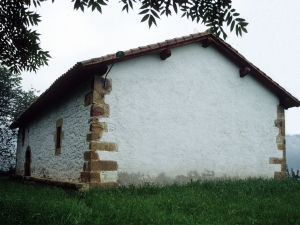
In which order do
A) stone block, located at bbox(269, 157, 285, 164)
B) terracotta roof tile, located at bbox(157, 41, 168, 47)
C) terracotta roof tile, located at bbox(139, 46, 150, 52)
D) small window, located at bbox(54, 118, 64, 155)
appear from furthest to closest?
stone block, located at bbox(269, 157, 285, 164) < small window, located at bbox(54, 118, 64, 155) < terracotta roof tile, located at bbox(157, 41, 168, 47) < terracotta roof tile, located at bbox(139, 46, 150, 52)

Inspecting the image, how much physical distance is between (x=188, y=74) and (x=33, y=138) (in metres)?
7.78

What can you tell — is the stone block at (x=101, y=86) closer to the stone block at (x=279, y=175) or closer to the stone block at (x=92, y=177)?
the stone block at (x=92, y=177)

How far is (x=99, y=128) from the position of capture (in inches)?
298

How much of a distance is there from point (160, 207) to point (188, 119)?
383cm

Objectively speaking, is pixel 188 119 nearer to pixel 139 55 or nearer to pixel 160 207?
pixel 139 55

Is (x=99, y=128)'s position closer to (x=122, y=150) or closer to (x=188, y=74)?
(x=122, y=150)

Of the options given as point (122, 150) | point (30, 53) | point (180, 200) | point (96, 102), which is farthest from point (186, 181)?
point (30, 53)

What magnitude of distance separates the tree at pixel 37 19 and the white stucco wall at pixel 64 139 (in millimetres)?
2882

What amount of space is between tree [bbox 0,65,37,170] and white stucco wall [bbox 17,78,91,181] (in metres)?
9.50

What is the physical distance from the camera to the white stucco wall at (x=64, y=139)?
8148 mm

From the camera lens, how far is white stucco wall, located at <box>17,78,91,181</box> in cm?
815

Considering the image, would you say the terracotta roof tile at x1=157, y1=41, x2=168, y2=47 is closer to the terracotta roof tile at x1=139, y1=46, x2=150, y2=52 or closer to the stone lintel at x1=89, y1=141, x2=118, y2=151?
the terracotta roof tile at x1=139, y1=46, x2=150, y2=52

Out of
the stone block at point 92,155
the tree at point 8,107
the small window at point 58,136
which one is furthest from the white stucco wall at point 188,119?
the tree at point 8,107

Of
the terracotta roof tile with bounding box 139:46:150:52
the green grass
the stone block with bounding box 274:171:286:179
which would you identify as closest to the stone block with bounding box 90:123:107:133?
the green grass
